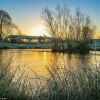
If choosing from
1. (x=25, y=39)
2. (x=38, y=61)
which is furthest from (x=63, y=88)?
(x=25, y=39)

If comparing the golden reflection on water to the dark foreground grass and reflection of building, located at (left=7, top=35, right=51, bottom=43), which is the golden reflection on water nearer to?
the dark foreground grass

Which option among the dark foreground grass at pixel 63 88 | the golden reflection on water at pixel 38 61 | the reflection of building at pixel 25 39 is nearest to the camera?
the dark foreground grass at pixel 63 88

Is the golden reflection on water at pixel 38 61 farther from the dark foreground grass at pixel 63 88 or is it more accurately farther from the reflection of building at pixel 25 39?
the reflection of building at pixel 25 39

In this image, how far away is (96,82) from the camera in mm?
6812

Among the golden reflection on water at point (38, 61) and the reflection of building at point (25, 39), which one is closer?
the golden reflection on water at point (38, 61)

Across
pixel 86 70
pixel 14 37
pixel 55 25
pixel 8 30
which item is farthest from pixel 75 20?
pixel 86 70

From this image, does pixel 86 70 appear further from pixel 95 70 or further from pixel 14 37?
pixel 14 37

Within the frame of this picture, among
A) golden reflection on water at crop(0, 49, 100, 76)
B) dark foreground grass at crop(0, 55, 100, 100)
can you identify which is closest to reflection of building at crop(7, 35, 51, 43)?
golden reflection on water at crop(0, 49, 100, 76)

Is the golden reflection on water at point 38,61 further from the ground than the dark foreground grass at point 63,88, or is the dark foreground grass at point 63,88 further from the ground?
the dark foreground grass at point 63,88

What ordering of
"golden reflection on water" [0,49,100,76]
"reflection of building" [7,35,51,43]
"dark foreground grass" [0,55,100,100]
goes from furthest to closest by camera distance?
"reflection of building" [7,35,51,43] < "golden reflection on water" [0,49,100,76] < "dark foreground grass" [0,55,100,100]

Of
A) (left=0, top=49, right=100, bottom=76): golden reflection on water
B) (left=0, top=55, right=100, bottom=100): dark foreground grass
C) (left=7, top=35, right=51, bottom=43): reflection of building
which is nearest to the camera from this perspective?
(left=0, top=55, right=100, bottom=100): dark foreground grass

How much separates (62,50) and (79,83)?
40030mm

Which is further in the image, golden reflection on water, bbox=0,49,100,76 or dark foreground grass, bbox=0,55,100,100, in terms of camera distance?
golden reflection on water, bbox=0,49,100,76

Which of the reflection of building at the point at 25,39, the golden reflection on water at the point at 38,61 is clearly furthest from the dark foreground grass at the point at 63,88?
the reflection of building at the point at 25,39
